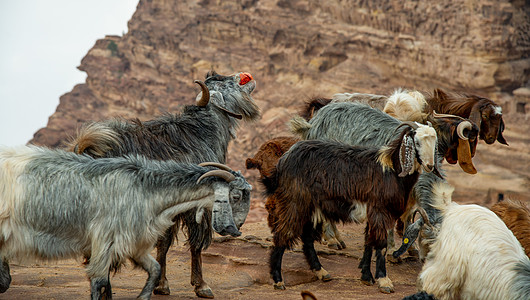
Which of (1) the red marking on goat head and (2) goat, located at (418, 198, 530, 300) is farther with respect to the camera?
(1) the red marking on goat head

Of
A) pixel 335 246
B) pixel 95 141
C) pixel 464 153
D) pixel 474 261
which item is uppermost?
pixel 95 141

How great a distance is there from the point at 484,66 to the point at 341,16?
20.1 feet

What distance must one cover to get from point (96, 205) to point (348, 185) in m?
3.12

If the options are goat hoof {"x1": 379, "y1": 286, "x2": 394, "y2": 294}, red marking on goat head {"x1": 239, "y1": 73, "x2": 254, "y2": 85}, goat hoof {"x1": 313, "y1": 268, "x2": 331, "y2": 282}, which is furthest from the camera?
red marking on goat head {"x1": 239, "y1": 73, "x2": 254, "y2": 85}

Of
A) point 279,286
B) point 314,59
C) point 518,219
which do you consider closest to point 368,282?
point 279,286

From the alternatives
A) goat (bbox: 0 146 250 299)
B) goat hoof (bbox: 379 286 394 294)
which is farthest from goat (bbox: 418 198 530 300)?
goat (bbox: 0 146 250 299)

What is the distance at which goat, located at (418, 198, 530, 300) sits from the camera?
5805mm

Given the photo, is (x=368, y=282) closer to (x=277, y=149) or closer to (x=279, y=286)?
(x=279, y=286)

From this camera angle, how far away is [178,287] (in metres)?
8.42

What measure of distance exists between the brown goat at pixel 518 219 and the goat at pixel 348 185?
1.24m

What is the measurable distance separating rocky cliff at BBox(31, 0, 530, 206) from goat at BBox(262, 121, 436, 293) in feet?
38.0

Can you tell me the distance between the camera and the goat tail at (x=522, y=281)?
221 inches

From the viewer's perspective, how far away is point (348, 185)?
8.23 metres

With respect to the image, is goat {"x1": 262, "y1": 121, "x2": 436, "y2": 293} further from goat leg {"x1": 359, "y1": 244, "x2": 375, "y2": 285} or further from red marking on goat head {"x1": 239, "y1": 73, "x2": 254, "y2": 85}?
red marking on goat head {"x1": 239, "y1": 73, "x2": 254, "y2": 85}
